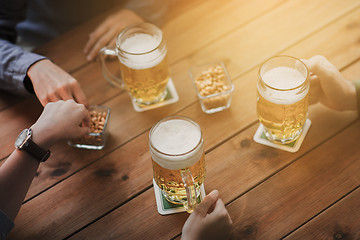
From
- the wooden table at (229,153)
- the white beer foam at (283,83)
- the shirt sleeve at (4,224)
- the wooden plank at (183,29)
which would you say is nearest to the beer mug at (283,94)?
the white beer foam at (283,83)

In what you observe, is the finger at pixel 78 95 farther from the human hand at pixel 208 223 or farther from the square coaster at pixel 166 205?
the human hand at pixel 208 223

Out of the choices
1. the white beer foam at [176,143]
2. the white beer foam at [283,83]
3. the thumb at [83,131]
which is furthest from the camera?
the thumb at [83,131]

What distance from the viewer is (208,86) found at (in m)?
1.30

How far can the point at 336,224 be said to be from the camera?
1.05m

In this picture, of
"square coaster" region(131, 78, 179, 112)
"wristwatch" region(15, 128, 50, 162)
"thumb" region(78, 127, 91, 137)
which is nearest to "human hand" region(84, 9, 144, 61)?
"square coaster" region(131, 78, 179, 112)

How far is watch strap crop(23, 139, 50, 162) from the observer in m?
1.10

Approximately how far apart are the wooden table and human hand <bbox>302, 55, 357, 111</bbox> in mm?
55

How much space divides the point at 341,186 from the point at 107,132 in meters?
0.77

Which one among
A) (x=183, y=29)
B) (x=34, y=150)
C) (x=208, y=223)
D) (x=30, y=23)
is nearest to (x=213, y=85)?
(x=183, y=29)

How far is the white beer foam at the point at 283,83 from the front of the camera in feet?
3.51

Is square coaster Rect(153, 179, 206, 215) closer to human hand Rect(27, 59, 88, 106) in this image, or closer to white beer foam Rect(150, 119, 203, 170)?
white beer foam Rect(150, 119, 203, 170)

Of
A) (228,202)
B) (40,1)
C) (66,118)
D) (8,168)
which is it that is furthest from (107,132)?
(40,1)

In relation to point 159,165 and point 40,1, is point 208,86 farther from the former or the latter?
point 40,1

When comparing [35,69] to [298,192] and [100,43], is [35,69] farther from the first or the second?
[298,192]
